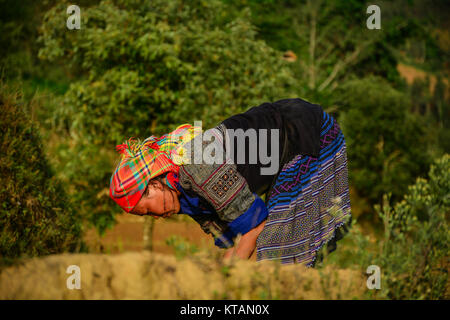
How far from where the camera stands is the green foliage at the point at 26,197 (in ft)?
12.4

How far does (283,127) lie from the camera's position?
2998mm

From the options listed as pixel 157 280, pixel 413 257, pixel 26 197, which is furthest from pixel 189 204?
pixel 26 197

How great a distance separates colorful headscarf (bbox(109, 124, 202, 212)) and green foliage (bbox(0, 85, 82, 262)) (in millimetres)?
1174

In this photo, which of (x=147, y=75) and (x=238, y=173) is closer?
(x=238, y=173)

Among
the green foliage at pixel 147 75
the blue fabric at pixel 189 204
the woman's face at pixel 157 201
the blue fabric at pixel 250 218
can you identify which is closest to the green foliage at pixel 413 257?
the blue fabric at pixel 250 218

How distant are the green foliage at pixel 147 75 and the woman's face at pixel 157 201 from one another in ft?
11.4

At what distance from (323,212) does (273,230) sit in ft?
1.38

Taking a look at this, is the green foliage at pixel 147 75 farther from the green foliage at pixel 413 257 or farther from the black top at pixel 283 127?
the green foliage at pixel 413 257

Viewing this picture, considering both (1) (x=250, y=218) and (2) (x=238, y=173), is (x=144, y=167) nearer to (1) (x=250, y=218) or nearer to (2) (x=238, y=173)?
(2) (x=238, y=173)

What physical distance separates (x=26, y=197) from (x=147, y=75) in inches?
118

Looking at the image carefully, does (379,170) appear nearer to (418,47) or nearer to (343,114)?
(343,114)

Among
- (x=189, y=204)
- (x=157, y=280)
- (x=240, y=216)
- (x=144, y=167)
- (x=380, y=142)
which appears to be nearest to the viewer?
(x=157, y=280)

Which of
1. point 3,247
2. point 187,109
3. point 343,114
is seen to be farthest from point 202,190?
point 343,114

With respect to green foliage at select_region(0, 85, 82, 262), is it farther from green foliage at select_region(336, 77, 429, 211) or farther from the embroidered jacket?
green foliage at select_region(336, 77, 429, 211)
